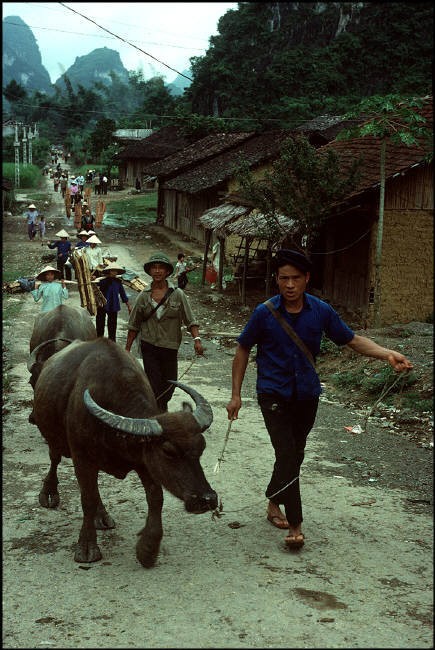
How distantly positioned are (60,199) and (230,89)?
22755 mm

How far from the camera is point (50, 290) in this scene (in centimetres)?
894

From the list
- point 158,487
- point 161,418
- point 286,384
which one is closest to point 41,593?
point 158,487

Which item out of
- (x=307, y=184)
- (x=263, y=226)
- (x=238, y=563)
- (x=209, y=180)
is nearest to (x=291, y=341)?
(x=238, y=563)

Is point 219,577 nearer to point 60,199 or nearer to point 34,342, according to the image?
point 34,342

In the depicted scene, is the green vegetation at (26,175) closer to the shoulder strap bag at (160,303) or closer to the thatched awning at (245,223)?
the thatched awning at (245,223)

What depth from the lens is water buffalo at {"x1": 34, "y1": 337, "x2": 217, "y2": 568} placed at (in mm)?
4098

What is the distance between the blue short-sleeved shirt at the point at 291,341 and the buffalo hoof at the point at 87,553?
1.50m

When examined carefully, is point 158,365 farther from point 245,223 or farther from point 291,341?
point 245,223

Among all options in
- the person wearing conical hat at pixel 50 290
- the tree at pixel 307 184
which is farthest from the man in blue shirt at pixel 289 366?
the tree at pixel 307 184

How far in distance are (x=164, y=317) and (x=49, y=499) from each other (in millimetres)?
1943

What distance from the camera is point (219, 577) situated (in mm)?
4215

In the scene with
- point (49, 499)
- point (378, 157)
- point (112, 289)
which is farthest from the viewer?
point (378, 157)

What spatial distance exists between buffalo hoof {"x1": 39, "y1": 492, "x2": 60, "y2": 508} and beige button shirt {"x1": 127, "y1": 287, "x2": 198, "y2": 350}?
5.63 feet

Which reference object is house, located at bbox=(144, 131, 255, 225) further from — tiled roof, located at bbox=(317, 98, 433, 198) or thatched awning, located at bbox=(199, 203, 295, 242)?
tiled roof, located at bbox=(317, 98, 433, 198)
